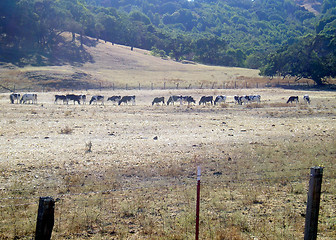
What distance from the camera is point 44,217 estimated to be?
5.67m

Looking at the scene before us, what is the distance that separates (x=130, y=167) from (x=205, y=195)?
378cm

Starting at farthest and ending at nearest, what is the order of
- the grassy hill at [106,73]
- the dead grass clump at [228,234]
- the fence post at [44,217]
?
1. the grassy hill at [106,73]
2. the dead grass clump at [228,234]
3. the fence post at [44,217]

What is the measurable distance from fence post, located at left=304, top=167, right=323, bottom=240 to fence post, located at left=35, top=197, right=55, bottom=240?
15.1 feet

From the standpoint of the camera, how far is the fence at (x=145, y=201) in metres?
7.69

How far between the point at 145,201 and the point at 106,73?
68.6 m

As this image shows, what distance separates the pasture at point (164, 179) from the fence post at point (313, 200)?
932 mm

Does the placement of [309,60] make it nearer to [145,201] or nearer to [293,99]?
[293,99]

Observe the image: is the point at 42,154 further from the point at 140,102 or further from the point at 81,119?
the point at 140,102

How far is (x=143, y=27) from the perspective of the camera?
142 meters

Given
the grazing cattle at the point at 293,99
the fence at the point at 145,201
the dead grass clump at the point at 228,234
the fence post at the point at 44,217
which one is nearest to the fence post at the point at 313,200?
the fence at the point at 145,201

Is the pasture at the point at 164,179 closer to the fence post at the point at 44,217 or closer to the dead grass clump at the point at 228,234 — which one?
the dead grass clump at the point at 228,234

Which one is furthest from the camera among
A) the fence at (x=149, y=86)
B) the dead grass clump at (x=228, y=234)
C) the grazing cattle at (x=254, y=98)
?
the fence at (x=149, y=86)

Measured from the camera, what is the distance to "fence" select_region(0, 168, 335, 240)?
25.2ft

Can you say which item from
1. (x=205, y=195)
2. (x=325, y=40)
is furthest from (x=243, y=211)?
(x=325, y=40)
